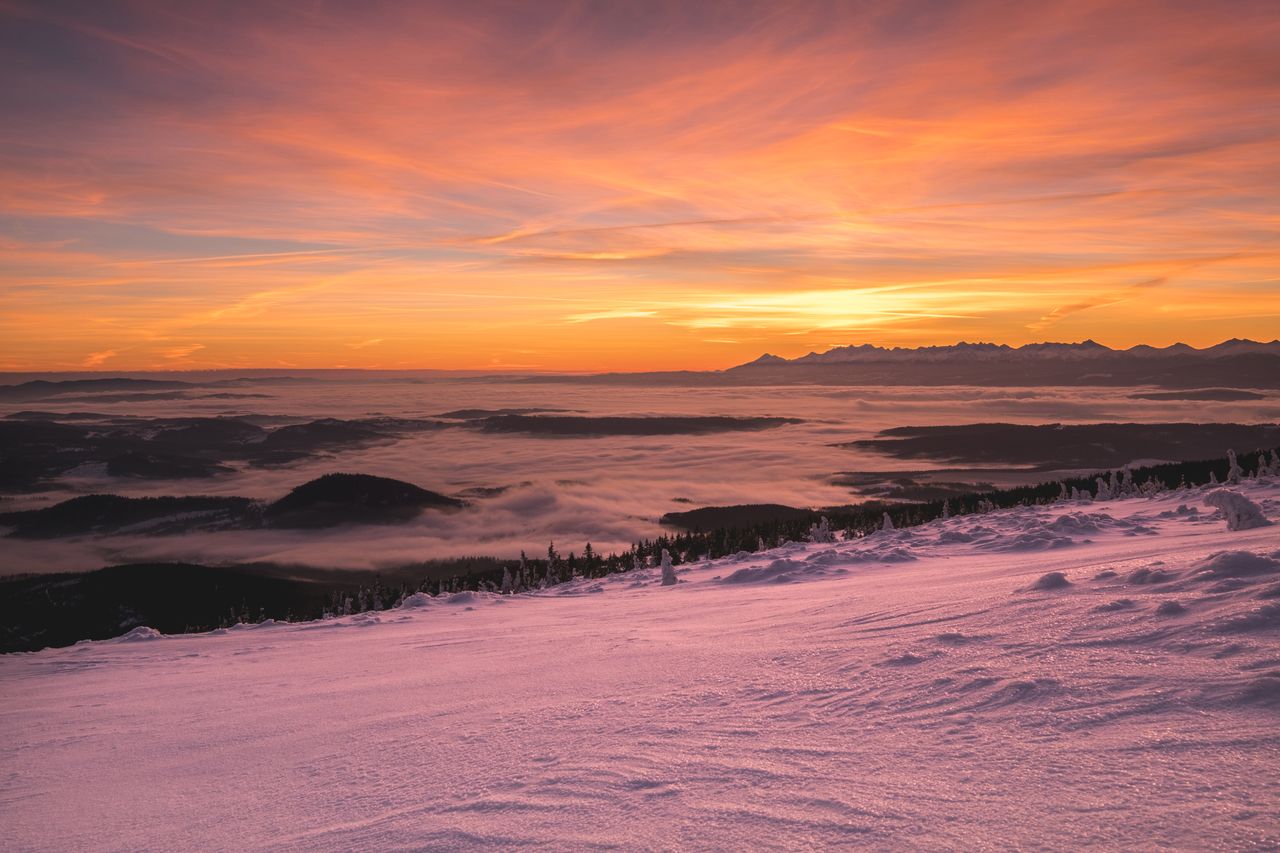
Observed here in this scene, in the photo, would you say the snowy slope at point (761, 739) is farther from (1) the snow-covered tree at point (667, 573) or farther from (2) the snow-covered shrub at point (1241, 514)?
(1) the snow-covered tree at point (667, 573)

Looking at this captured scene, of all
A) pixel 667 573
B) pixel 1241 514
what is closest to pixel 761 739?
pixel 1241 514

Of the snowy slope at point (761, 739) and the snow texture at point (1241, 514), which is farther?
the snow texture at point (1241, 514)

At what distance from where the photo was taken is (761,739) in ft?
21.5

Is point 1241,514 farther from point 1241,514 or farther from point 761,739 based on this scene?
point 761,739

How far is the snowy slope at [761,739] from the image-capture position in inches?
184

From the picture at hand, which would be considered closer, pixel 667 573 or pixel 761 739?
pixel 761 739

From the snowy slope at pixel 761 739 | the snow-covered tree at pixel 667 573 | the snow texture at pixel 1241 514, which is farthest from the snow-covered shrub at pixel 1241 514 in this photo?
the snow-covered tree at pixel 667 573

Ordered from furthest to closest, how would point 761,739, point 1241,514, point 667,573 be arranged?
point 667,573 → point 1241,514 → point 761,739

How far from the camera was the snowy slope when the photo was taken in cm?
467

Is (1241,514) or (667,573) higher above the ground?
(1241,514)

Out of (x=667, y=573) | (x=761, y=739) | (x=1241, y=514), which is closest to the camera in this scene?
(x=761, y=739)

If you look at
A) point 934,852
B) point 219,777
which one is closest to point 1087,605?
point 934,852

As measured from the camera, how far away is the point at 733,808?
5109 mm

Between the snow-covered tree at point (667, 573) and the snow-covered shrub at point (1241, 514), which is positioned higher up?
the snow-covered shrub at point (1241, 514)
